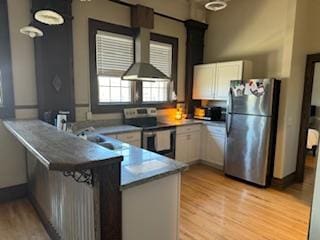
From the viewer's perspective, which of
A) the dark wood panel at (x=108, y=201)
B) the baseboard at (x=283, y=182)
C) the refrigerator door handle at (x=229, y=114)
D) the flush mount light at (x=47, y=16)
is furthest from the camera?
the refrigerator door handle at (x=229, y=114)

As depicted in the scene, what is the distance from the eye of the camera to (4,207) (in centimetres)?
293

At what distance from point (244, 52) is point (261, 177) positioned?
2.32m

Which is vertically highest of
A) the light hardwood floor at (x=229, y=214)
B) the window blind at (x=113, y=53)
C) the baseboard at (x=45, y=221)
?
the window blind at (x=113, y=53)

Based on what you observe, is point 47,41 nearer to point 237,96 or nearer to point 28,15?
point 28,15

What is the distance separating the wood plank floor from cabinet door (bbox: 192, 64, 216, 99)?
1760 millimetres

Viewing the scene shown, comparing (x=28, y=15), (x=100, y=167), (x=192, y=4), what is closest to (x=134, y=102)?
(x=28, y=15)

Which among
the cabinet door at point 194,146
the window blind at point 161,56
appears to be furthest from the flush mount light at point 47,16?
the cabinet door at point 194,146

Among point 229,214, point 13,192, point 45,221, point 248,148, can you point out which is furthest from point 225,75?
point 13,192

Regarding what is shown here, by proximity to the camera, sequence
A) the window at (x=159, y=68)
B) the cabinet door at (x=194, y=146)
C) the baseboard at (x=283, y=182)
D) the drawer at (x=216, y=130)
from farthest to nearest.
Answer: the cabinet door at (x=194, y=146) < the window at (x=159, y=68) < the drawer at (x=216, y=130) < the baseboard at (x=283, y=182)

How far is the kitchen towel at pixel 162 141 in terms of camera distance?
153 inches

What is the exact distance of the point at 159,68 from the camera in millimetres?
4570

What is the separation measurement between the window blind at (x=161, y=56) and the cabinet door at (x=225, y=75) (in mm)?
1003

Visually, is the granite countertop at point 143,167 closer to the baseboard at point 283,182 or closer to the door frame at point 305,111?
the baseboard at point 283,182

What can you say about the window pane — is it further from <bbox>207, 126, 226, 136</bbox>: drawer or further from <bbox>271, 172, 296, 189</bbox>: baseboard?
<bbox>271, 172, 296, 189</bbox>: baseboard
